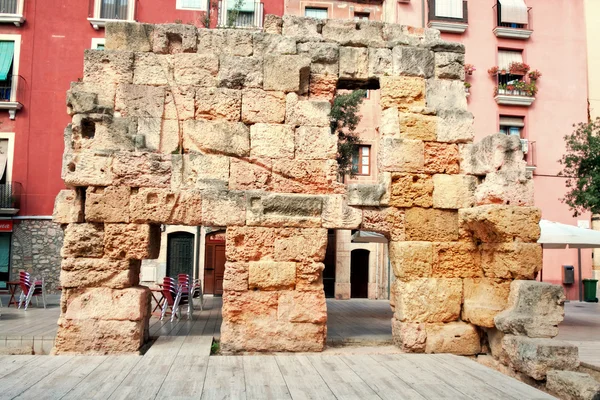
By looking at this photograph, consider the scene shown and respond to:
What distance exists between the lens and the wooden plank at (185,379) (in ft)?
14.3

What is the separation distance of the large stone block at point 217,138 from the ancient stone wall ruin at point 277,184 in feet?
0.06

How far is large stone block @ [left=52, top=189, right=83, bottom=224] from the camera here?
20.1ft

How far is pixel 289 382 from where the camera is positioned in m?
4.79

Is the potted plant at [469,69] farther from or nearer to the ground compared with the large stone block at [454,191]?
farther from the ground

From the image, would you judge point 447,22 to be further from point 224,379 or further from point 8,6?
point 224,379

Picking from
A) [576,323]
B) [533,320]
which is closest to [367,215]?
[533,320]

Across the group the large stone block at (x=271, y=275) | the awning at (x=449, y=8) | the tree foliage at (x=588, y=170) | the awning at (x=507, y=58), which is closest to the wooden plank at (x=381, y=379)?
the large stone block at (x=271, y=275)

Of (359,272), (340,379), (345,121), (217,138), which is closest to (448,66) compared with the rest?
(217,138)

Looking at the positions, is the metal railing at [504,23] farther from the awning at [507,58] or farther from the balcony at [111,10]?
the balcony at [111,10]

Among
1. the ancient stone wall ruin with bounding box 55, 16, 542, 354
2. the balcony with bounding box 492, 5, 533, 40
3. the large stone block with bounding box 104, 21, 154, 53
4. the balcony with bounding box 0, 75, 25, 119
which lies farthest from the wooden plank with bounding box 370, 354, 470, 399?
the balcony with bounding box 492, 5, 533, 40

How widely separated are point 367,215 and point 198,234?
33.4 ft

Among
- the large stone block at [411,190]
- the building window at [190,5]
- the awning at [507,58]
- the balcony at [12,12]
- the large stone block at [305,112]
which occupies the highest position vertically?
the building window at [190,5]

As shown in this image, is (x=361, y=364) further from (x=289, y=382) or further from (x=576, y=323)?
(x=576, y=323)

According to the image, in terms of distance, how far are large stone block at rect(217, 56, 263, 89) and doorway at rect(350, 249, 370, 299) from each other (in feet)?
37.5
